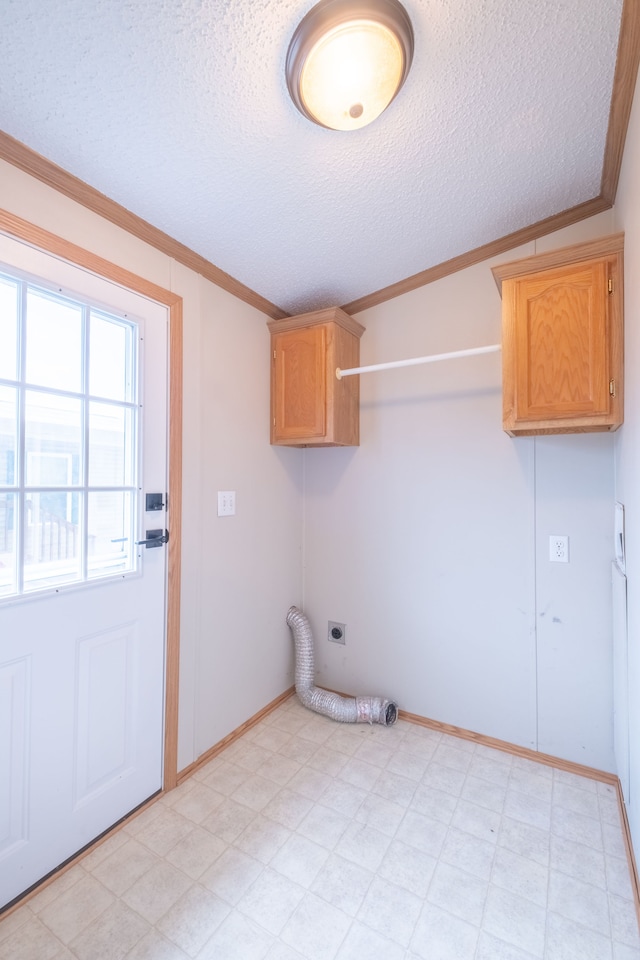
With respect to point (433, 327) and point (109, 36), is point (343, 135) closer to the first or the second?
point (109, 36)

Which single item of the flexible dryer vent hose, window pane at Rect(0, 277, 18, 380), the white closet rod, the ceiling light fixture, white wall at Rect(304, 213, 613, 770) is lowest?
the flexible dryer vent hose

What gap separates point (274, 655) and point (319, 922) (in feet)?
4.07

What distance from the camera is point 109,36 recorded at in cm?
99

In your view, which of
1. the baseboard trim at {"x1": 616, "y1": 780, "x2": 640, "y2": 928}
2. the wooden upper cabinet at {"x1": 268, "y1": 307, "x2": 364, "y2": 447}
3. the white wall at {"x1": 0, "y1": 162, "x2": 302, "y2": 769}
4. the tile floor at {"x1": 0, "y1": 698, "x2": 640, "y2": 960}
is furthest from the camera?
the wooden upper cabinet at {"x1": 268, "y1": 307, "x2": 364, "y2": 447}

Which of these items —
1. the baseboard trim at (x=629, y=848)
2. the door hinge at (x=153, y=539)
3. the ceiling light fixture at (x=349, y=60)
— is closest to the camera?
the ceiling light fixture at (x=349, y=60)

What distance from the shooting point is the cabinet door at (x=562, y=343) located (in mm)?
1515

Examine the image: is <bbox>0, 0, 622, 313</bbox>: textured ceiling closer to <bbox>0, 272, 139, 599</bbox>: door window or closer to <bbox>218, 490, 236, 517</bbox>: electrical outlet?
<bbox>0, 272, 139, 599</bbox>: door window

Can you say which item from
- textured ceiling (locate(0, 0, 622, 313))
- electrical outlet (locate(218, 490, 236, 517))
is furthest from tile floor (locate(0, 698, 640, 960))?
textured ceiling (locate(0, 0, 622, 313))

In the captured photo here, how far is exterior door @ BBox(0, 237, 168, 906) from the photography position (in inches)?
49.6

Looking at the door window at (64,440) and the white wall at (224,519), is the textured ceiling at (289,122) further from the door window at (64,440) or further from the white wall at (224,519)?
the door window at (64,440)

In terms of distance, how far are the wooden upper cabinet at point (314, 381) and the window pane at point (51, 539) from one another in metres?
1.14

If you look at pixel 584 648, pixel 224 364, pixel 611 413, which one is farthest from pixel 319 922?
pixel 224 364

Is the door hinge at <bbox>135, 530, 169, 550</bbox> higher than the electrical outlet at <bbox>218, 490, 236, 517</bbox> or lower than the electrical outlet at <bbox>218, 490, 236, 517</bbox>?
lower

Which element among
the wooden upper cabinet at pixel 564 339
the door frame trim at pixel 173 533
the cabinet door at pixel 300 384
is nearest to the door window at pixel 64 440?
the door frame trim at pixel 173 533
